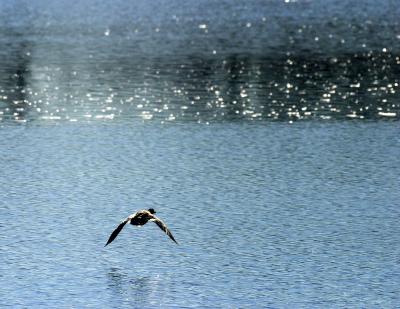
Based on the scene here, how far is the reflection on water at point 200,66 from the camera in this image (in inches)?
3041

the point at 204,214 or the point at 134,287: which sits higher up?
the point at 204,214

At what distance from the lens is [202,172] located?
2357 inches

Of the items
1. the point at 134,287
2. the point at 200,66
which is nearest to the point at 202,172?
the point at 134,287

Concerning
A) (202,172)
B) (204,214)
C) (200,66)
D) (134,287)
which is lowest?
(134,287)

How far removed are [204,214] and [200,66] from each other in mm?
47141

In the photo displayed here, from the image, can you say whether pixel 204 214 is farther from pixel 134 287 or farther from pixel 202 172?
pixel 134 287

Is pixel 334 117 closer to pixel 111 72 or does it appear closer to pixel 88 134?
pixel 88 134

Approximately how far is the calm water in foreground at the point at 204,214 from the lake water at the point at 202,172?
0.12m

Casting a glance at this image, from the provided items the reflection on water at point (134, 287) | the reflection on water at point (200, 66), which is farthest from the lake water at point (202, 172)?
the reflection on water at point (200, 66)

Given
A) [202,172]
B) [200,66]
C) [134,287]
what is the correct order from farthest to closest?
[200,66], [202,172], [134,287]

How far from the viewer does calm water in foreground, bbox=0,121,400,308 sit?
4022cm

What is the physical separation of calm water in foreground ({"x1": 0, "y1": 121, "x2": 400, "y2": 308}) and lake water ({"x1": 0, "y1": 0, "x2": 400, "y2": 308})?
0.40 ft

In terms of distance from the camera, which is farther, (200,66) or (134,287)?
(200,66)

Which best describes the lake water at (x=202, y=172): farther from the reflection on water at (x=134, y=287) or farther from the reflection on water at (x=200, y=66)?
the reflection on water at (x=200, y=66)
